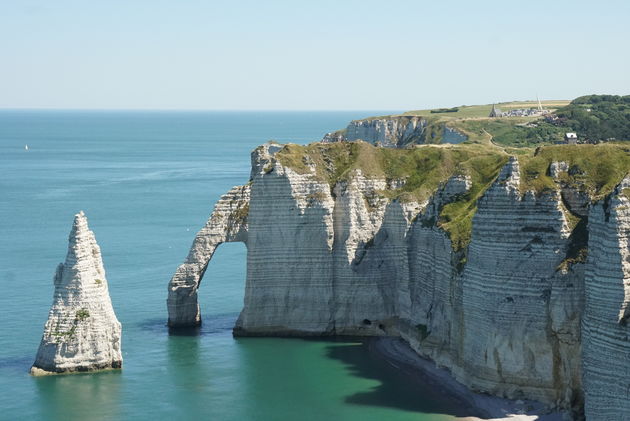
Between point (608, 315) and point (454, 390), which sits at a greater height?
point (608, 315)

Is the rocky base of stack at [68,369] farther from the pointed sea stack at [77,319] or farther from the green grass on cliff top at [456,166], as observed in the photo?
the green grass on cliff top at [456,166]

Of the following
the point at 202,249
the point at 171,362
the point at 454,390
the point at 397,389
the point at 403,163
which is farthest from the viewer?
the point at 403,163

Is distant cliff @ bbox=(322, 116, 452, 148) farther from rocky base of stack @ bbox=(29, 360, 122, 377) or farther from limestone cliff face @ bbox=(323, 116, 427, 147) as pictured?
rocky base of stack @ bbox=(29, 360, 122, 377)

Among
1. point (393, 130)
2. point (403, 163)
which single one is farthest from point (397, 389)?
point (393, 130)

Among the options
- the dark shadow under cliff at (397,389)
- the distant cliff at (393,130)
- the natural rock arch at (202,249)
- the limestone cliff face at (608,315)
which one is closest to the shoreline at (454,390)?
the dark shadow under cliff at (397,389)

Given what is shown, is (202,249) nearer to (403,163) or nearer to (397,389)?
(403,163)

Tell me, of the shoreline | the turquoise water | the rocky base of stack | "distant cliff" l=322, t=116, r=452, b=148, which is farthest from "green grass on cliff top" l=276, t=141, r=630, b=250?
"distant cliff" l=322, t=116, r=452, b=148
